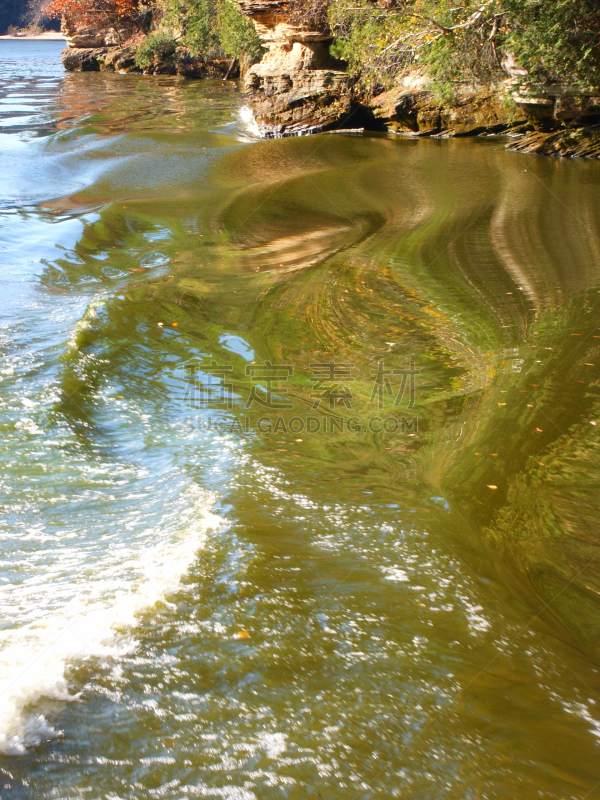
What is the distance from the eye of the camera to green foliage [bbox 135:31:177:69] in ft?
→ 110

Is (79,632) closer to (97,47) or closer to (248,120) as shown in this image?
(248,120)

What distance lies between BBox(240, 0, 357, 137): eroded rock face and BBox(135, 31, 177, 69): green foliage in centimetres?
1466

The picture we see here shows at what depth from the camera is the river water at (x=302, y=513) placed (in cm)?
217

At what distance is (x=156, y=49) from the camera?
3391cm

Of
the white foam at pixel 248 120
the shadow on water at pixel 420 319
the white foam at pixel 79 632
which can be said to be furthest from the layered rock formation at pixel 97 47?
the white foam at pixel 79 632

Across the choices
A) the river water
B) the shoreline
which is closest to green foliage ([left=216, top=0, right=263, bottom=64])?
the river water

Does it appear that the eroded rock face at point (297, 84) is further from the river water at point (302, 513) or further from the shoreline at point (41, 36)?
the shoreline at point (41, 36)

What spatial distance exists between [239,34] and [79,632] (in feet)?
92.7

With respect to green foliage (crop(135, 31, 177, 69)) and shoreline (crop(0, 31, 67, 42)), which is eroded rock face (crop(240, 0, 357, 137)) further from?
shoreline (crop(0, 31, 67, 42))

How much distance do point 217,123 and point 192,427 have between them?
18.0 metres

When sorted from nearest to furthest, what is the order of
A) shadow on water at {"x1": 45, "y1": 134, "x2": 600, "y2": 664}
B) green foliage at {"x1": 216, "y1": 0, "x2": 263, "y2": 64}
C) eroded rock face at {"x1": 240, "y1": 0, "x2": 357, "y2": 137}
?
shadow on water at {"x1": 45, "y1": 134, "x2": 600, "y2": 664}, eroded rock face at {"x1": 240, "y1": 0, "x2": 357, "y2": 137}, green foliage at {"x1": 216, "y1": 0, "x2": 263, "y2": 64}

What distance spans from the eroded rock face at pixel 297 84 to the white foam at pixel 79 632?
1798cm

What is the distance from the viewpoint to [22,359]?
5336 millimetres

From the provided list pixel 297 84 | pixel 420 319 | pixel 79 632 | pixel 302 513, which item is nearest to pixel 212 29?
pixel 297 84
